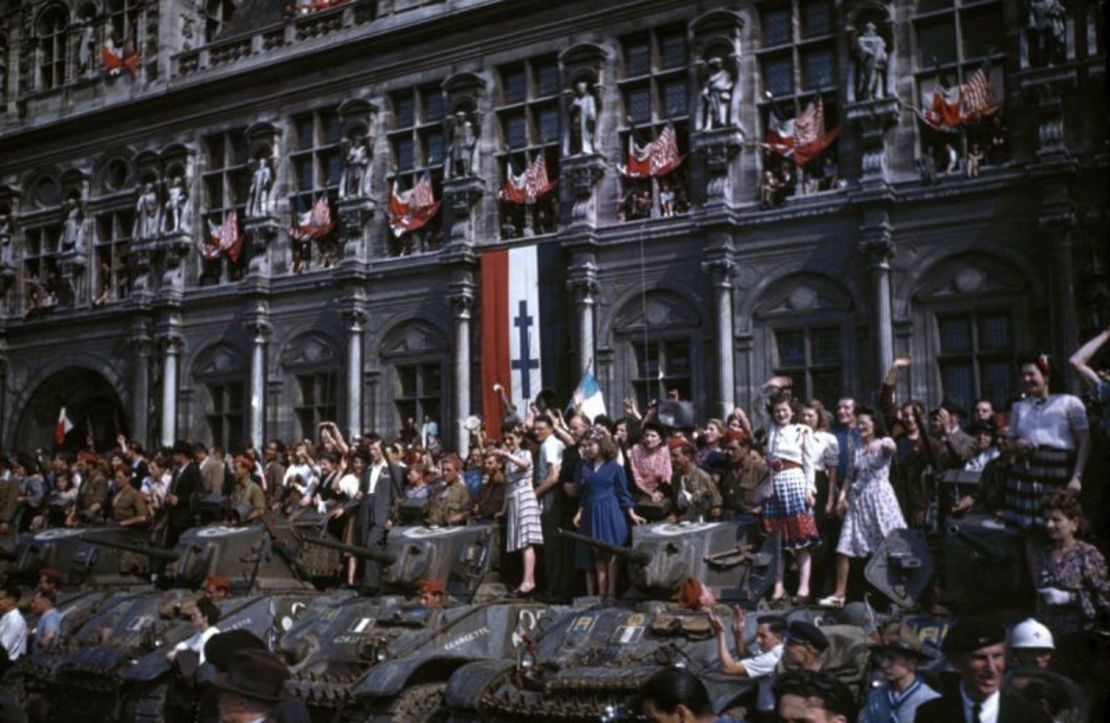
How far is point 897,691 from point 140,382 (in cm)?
2292

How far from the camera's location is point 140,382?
26.7 meters

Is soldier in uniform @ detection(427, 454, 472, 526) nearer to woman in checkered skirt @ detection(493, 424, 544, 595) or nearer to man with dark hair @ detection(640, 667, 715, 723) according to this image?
woman in checkered skirt @ detection(493, 424, 544, 595)

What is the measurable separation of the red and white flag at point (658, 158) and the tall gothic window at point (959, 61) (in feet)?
13.6

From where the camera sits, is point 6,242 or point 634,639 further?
point 6,242

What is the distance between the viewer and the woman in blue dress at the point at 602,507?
12.1 metres

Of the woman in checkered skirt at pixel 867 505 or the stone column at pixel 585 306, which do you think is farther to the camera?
the stone column at pixel 585 306

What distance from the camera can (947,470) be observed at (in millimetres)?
10898

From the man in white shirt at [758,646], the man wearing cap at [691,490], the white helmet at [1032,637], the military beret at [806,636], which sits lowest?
the man in white shirt at [758,646]

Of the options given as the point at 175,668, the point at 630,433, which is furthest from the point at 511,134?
the point at 175,668

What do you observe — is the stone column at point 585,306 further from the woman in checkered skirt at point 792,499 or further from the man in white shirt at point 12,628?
the man in white shirt at point 12,628

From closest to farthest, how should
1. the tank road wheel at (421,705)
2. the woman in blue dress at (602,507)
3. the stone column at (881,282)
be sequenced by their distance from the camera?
the tank road wheel at (421,705)
the woman in blue dress at (602,507)
the stone column at (881,282)

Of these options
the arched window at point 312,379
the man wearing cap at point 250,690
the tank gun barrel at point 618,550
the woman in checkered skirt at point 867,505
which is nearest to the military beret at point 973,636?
the man wearing cap at point 250,690

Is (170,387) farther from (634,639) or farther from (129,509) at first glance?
(634,639)

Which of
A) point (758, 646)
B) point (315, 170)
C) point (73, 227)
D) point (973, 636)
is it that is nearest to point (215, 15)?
point (73, 227)
